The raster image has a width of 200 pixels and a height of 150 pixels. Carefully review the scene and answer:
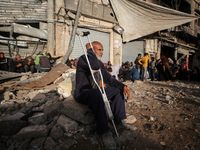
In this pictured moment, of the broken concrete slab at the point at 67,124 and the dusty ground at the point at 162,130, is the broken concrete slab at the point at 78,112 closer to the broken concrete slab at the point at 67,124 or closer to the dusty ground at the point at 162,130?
the broken concrete slab at the point at 67,124

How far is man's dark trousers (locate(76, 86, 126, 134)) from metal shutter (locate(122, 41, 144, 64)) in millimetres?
9945

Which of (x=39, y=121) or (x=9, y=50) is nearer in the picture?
(x=39, y=121)

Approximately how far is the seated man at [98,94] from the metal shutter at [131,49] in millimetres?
9821

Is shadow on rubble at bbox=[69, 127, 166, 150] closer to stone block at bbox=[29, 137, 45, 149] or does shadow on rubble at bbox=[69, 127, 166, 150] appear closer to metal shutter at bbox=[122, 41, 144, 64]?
stone block at bbox=[29, 137, 45, 149]

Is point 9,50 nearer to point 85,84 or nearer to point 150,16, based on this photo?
point 85,84

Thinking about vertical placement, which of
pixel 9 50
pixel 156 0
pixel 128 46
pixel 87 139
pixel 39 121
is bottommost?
pixel 87 139

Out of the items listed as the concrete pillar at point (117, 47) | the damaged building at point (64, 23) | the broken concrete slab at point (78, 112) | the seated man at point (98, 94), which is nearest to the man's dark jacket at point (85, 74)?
the seated man at point (98, 94)

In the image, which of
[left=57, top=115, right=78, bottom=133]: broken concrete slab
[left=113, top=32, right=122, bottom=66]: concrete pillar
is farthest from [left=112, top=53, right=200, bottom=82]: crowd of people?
[left=57, top=115, right=78, bottom=133]: broken concrete slab

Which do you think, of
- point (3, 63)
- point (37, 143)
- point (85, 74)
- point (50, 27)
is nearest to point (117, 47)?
point (50, 27)

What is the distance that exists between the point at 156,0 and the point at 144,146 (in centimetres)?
1542

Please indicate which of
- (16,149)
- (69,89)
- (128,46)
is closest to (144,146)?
(16,149)

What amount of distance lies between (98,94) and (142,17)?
31.8 feet

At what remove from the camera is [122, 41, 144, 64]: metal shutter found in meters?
11.6

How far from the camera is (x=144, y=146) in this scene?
1666mm
